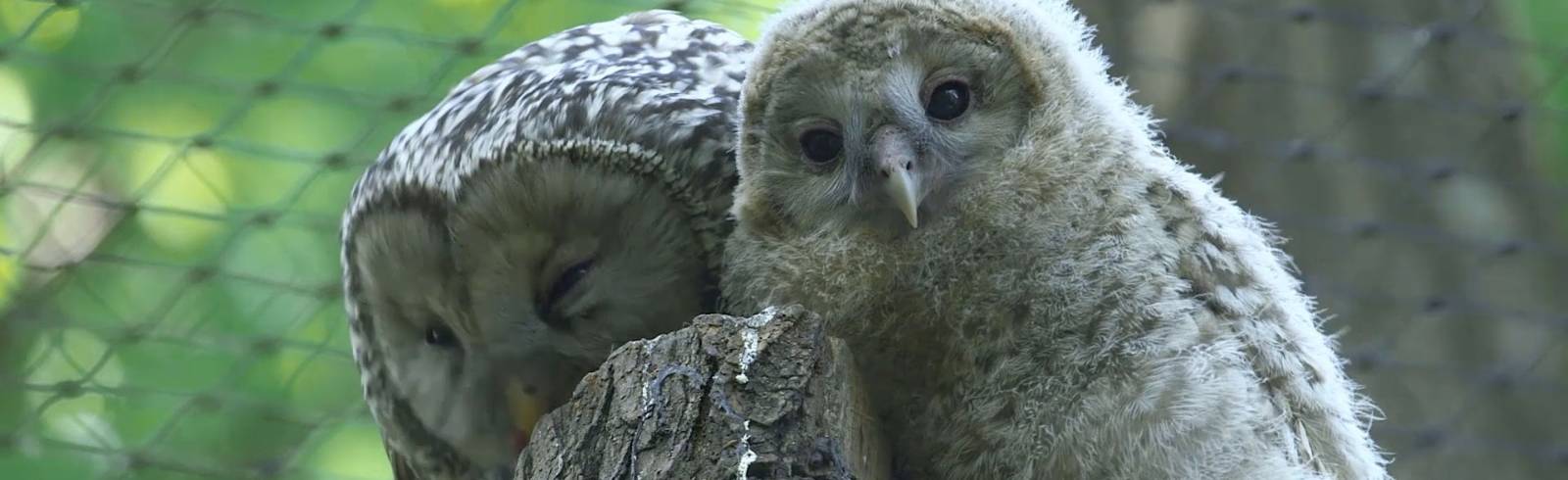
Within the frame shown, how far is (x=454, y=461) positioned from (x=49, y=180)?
227cm

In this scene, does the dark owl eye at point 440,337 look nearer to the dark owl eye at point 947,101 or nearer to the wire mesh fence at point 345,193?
the dark owl eye at point 947,101

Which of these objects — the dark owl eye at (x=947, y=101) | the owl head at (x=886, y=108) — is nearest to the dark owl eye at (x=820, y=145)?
the owl head at (x=886, y=108)

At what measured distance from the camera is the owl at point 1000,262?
196 cm

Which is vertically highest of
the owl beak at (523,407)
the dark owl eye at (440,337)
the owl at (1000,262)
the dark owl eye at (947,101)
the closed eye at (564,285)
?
the dark owl eye at (947,101)

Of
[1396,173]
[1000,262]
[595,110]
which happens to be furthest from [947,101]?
[1396,173]

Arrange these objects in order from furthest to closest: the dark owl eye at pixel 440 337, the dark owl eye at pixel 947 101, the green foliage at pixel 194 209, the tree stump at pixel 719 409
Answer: the green foliage at pixel 194 209, the dark owl eye at pixel 440 337, the dark owl eye at pixel 947 101, the tree stump at pixel 719 409

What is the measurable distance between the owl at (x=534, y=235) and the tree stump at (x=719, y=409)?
0.35 meters

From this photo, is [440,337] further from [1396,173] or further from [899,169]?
[1396,173]

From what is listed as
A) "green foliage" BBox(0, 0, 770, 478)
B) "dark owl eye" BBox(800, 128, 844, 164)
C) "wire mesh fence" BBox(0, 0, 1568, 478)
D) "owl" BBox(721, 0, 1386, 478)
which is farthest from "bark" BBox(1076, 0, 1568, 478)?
"dark owl eye" BBox(800, 128, 844, 164)

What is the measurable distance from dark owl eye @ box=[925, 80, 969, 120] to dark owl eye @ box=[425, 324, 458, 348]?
0.66 m

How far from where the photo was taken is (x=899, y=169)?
193 cm

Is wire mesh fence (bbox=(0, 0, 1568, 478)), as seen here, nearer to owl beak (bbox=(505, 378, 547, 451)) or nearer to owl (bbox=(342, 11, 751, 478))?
owl (bbox=(342, 11, 751, 478))

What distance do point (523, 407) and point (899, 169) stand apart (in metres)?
0.56

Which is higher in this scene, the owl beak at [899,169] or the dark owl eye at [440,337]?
the owl beak at [899,169]
